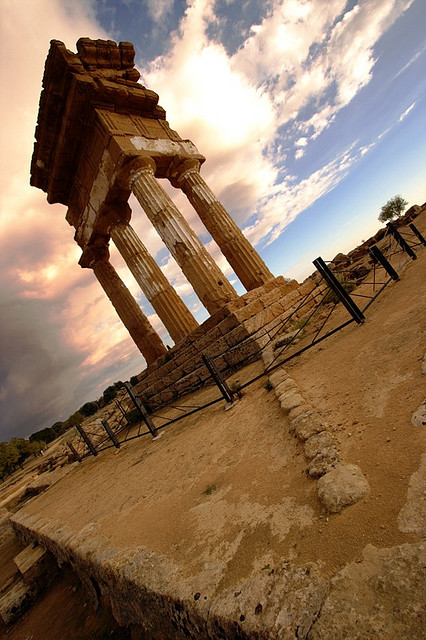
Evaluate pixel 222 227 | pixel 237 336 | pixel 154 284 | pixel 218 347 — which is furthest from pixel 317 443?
pixel 222 227

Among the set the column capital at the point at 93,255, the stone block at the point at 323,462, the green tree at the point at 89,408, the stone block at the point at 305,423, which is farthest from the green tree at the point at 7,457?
the stone block at the point at 323,462

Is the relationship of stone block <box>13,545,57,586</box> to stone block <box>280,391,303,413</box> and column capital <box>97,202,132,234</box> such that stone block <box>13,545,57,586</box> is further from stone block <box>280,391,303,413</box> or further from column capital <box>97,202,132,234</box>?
column capital <box>97,202,132,234</box>

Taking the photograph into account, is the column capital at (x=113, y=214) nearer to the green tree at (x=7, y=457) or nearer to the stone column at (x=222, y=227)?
the stone column at (x=222, y=227)

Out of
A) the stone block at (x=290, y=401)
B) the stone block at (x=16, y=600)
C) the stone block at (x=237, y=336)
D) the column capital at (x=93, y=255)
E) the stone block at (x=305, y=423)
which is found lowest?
the stone block at (x=16, y=600)

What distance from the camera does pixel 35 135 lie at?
37.0 feet

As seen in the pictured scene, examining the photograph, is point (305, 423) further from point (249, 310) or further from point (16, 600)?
point (16, 600)

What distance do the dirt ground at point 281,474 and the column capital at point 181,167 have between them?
9.27m

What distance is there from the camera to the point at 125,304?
13219 mm

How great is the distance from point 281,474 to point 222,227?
9831mm

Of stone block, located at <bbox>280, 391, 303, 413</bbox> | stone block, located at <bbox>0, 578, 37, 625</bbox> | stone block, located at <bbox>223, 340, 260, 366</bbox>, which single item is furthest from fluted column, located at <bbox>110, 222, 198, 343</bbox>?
stone block, located at <bbox>0, 578, 37, 625</bbox>

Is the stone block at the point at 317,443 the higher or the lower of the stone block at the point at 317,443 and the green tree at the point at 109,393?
the lower

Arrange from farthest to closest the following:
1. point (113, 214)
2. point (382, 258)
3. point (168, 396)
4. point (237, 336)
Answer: point (113, 214)
point (168, 396)
point (237, 336)
point (382, 258)

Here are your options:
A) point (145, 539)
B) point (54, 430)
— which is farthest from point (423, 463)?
point (54, 430)

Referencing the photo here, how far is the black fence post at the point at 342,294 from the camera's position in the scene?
5.15 metres
